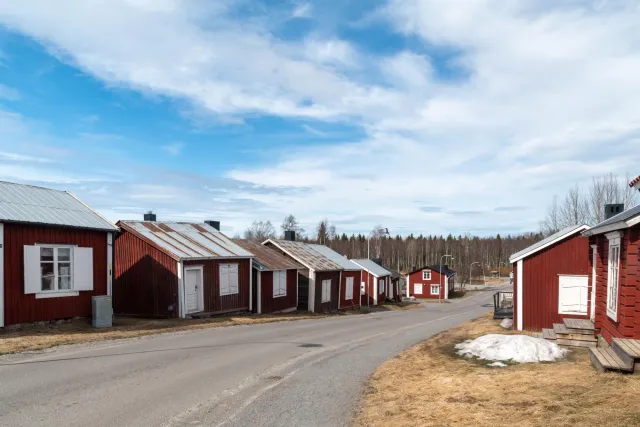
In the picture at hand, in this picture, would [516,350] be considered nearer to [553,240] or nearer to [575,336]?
[575,336]

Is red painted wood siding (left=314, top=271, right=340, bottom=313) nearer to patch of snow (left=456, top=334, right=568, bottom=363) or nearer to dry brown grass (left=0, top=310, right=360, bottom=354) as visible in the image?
dry brown grass (left=0, top=310, right=360, bottom=354)

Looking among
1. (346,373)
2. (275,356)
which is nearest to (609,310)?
(346,373)

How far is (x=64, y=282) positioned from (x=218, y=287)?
26.4ft

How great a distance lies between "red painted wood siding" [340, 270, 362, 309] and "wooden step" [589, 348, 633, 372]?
3020 centimetres

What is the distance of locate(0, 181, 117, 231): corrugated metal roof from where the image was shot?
15.7m

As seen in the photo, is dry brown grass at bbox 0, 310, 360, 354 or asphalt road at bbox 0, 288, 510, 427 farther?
dry brown grass at bbox 0, 310, 360, 354

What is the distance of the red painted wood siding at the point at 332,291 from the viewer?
111 ft

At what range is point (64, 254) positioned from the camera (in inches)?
669

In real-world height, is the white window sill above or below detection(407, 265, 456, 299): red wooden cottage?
above

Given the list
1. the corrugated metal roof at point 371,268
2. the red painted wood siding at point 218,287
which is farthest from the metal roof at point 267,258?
the corrugated metal roof at point 371,268

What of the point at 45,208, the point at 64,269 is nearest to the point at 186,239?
the point at 64,269

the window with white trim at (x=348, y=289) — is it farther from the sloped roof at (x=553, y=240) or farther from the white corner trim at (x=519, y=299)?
the sloped roof at (x=553, y=240)

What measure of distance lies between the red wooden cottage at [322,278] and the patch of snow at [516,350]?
21.8 metres

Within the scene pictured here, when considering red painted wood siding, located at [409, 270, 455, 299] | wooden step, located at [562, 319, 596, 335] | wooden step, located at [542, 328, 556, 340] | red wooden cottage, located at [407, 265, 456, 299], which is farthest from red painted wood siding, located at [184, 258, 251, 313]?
red painted wood siding, located at [409, 270, 455, 299]
